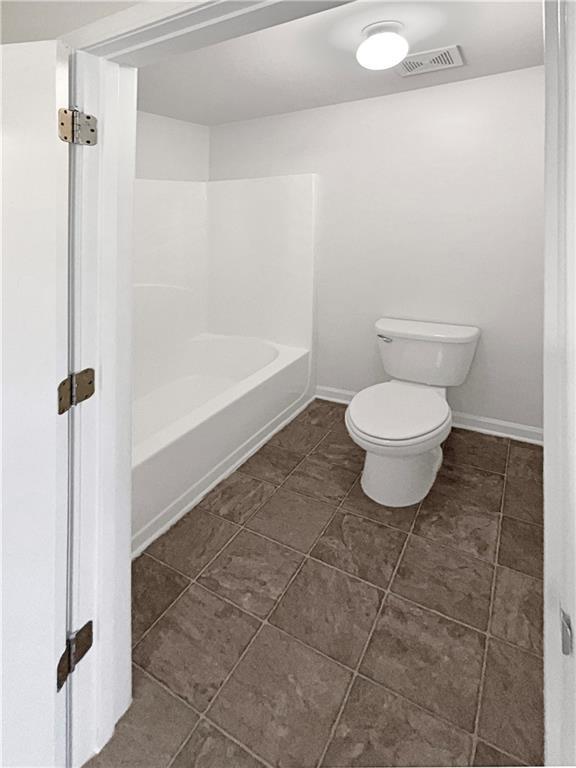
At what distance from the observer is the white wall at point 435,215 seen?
8.11 feet

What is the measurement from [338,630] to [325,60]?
2458 mm

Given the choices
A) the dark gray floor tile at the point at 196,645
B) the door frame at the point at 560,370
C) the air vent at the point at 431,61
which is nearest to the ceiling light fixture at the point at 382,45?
the air vent at the point at 431,61

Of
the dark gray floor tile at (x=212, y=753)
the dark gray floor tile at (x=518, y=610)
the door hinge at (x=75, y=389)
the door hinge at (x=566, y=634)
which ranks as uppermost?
the door hinge at (x=75, y=389)

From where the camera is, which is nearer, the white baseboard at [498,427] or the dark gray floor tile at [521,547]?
the dark gray floor tile at [521,547]

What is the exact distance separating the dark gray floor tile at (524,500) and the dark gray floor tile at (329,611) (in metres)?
0.90

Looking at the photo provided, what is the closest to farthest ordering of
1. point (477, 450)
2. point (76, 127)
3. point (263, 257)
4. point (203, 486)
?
point (76, 127), point (203, 486), point (477, 450), point (263, 257)

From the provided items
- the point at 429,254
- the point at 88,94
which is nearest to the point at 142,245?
the point at 429,254

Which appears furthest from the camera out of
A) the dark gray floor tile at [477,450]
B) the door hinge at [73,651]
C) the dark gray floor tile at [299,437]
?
the dark gray floor tile at [299,437]

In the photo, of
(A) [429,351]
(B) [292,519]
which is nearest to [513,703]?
(B) [292,519]

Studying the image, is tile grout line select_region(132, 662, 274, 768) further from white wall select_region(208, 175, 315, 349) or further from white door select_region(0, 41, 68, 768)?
white wall select_region(208, 175, 315, 349)

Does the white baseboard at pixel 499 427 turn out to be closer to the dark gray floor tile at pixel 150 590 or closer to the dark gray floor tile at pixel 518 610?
the dark gray floor tile at pixel 518 610

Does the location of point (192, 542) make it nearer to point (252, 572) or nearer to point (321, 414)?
point (252, 572)

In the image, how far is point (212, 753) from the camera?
115 cm

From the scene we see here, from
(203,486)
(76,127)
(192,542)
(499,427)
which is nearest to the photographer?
(76,127)
